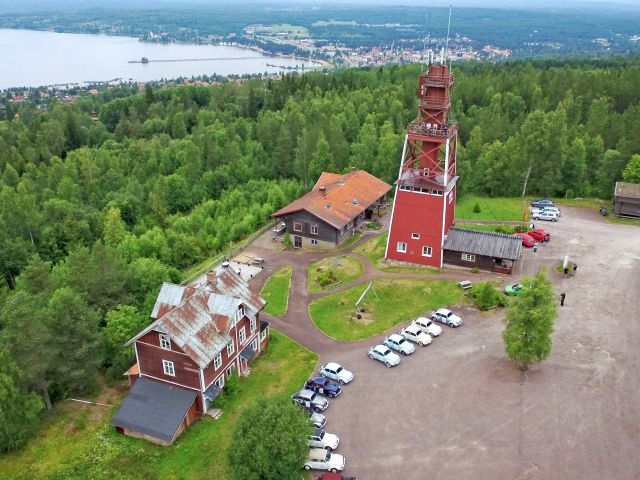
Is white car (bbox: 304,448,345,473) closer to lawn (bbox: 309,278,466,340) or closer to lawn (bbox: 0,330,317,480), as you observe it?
lawn (bbox: 0,330,317,480)

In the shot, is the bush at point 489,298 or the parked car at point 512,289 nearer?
the bush at point 489,298

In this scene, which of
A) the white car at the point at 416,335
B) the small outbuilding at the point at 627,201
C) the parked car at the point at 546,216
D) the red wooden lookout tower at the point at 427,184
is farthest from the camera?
→ the parked car at the point at 546,216

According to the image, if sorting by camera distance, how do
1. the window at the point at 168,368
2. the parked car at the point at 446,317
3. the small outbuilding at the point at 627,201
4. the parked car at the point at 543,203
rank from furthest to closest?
the parked car at the point at 543,203, the small outbuilding at the point at 627,201, the parked car at the point at 446,317, the window at the point at 168,368

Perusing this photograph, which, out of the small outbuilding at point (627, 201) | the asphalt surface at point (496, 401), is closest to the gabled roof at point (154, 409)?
the asphalt surface at point (496, 401)

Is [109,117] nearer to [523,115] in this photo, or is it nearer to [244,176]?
[244,176]

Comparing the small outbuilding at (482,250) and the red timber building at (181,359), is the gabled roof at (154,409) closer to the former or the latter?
the red timber building at (181,359)

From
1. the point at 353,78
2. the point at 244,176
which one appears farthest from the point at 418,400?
the point at 353,78
